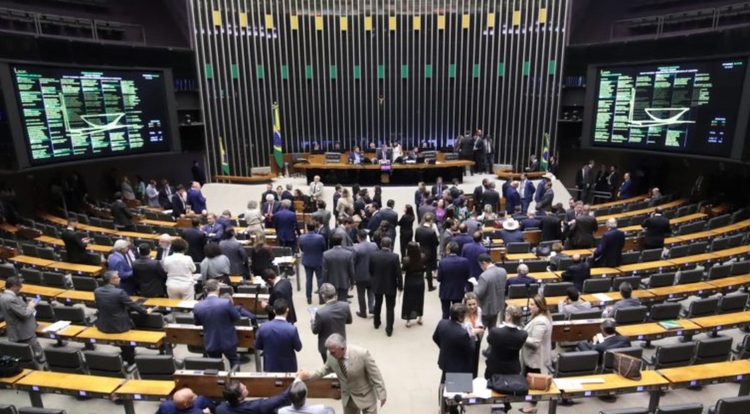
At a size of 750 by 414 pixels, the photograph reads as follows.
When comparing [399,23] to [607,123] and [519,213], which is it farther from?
[519,213]

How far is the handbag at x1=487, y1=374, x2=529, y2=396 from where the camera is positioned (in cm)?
411

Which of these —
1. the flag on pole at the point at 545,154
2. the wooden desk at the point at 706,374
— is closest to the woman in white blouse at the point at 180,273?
the wooden desk at the point at 706,374

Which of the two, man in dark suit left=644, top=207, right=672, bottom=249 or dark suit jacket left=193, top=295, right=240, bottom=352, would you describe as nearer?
dark suit jacket left=193, top=295, right=240, bottom=352

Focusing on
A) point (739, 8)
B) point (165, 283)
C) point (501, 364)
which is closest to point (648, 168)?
point (739, 8)

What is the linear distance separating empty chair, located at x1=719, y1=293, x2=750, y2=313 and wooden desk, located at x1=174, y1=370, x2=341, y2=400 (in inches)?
197

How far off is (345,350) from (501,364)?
1.43m

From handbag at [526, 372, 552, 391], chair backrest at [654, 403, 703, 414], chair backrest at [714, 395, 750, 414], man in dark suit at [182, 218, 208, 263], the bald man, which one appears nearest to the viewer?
the bald man

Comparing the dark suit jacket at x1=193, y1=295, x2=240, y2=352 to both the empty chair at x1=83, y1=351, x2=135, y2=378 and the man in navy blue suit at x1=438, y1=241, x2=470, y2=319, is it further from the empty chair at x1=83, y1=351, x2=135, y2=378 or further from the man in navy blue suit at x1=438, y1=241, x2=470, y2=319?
the man in navy blue suit at x1=438, y1=241, x2=470, y2=319

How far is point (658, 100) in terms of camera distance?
11.7 meters

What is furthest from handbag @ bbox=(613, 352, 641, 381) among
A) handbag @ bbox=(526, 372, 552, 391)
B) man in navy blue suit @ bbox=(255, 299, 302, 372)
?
man in navy blue suit @ bbox=(255, 299, 302, 372)

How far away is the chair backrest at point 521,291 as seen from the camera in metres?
6.13

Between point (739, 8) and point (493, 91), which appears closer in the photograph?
point (739, 8)

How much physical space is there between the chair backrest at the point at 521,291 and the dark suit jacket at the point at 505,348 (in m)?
1.91

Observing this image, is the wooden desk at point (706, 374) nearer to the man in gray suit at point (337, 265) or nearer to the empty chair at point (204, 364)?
the man in gray suit at point (337, 265)
